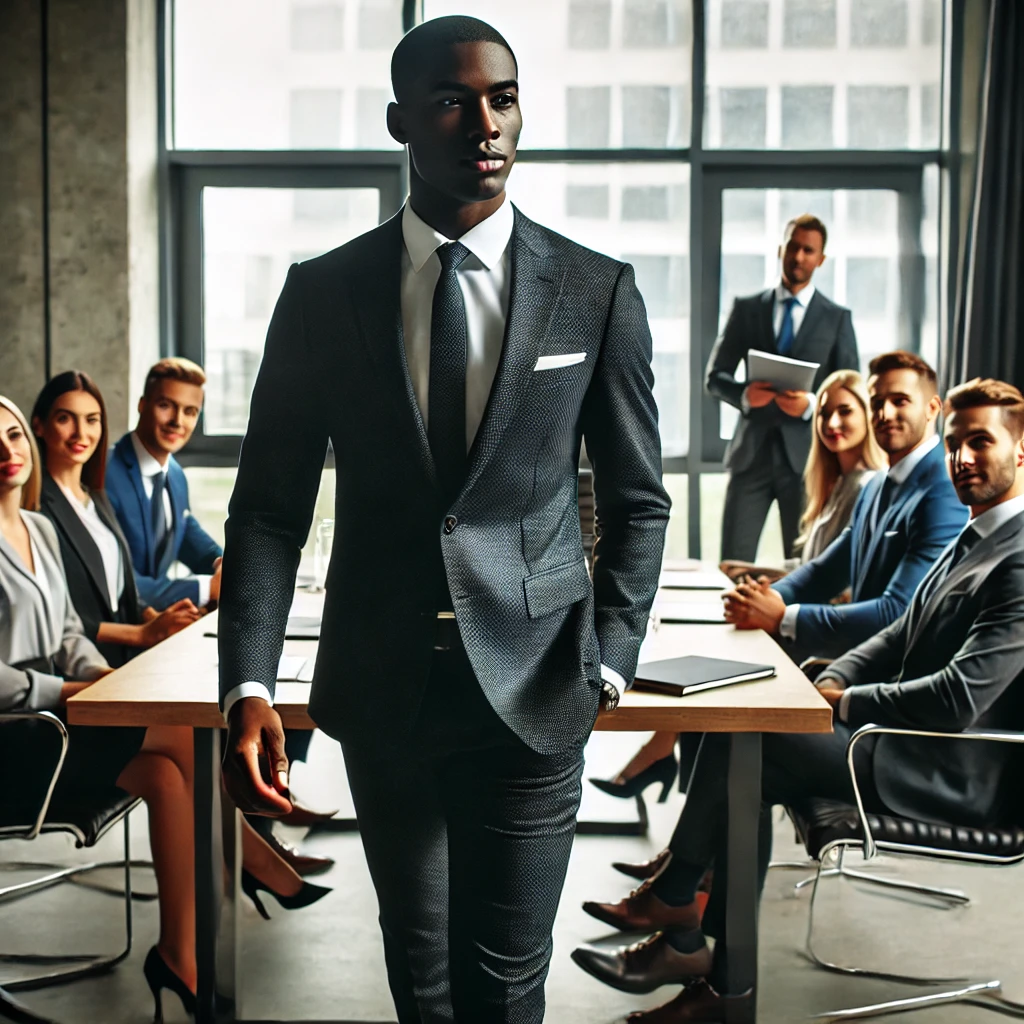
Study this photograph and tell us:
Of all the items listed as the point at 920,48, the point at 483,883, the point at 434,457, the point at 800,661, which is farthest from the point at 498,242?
the point at 920,48

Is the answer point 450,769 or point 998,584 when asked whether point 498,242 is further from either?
point 998,584

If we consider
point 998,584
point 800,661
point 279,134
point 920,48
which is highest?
point 920,48

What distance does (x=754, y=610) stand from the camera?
9.38ft

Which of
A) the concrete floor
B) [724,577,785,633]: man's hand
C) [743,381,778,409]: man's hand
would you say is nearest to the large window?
[743,381,778,409]: man's hand

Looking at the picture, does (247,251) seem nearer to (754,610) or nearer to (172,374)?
(172,374)

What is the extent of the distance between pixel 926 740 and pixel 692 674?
0.57m

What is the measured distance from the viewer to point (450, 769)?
1.24 meters

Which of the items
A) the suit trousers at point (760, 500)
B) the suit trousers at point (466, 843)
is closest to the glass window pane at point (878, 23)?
the suit trousers at point (760, 500)

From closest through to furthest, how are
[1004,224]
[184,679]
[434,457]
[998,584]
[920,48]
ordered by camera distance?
1. [434,457]
2. [184,679]
3. [998,584]
4. [1004,224]
5. [920,48]

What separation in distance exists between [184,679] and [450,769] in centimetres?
114

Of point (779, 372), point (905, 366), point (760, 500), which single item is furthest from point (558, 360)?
point (760, 500)

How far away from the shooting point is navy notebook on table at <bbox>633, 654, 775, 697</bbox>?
213 centimetres

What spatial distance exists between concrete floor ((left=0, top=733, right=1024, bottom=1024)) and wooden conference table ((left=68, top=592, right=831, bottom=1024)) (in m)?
0.25

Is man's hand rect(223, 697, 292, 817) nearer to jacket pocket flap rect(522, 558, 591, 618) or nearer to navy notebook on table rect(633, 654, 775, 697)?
jacket pocket flap rect(522, 558, 591, 618)
